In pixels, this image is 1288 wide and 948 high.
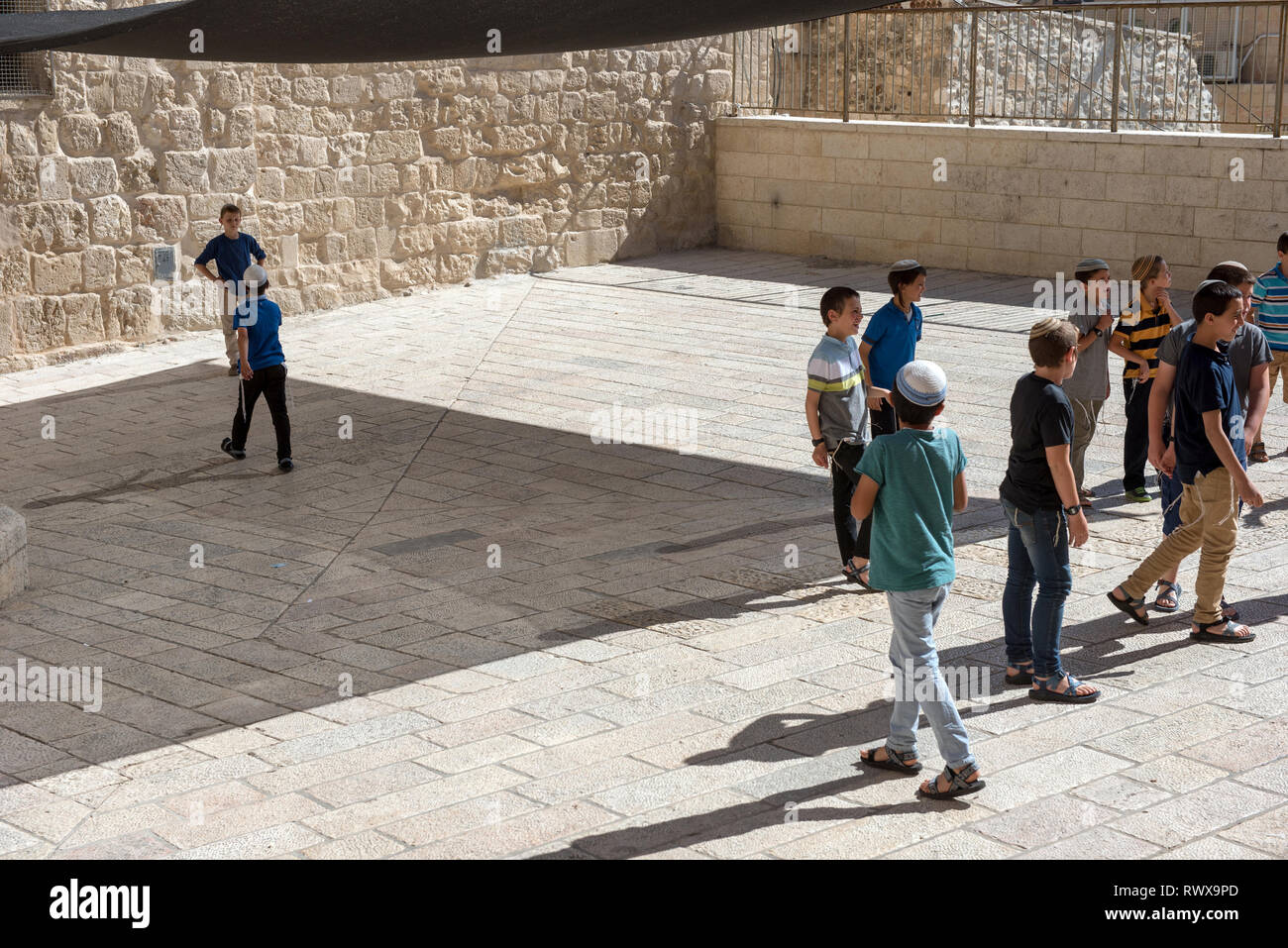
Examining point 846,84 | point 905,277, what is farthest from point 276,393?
point 846,84

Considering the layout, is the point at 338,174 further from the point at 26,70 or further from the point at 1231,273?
the point at 1231,273

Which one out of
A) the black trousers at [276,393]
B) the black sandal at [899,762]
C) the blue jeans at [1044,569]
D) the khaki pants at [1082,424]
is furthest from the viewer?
the black trousers at [276,393]

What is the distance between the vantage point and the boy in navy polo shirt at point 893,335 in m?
7.26

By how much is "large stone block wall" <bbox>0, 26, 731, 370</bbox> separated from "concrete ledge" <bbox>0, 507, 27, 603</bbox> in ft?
19.5

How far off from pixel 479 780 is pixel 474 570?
102 inches

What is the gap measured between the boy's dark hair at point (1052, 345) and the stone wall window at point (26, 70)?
10.00 metres

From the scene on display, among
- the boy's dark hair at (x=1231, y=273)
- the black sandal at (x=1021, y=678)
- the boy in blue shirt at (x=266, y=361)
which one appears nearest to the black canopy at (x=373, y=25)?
the boy in blue shirt at (x=266, y=361)

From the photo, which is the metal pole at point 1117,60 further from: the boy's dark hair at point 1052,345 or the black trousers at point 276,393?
the boy's dark hair at point 1052,345

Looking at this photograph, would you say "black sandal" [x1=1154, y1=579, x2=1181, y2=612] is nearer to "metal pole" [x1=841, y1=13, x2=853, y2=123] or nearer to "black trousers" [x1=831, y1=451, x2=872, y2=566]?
"black trousers" [x1=831, y1=451, x2=872, y2=566]

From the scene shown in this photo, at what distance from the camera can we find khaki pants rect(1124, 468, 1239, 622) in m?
6.23

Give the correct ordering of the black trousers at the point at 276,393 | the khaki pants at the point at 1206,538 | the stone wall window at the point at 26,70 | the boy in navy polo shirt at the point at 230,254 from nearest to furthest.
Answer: the khaki pants at the point at 1206,538 < the black trousers at the point at 276,393 < the boy in navy polo shirt at the point at 230,254 < the stone wall window at the point at 26,70

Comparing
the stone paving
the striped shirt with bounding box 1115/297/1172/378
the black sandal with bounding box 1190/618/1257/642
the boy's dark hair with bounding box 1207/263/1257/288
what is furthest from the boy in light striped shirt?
the black sandal with bounding box 1190/618/1257/642

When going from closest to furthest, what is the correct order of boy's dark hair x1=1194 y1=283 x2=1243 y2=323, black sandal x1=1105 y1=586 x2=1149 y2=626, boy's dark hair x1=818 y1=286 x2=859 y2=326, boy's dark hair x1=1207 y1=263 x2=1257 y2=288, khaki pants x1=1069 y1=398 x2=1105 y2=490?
1. boy's dark hair x1=1194 y1=283 x2=1243 y2=323
2. black sandal x1=1105 y1=586 x2=1149 y2=626
3. boy's dark hair x1=818 y1=286 x2=859 y2=326
4. boy's dark hair x1=1207 y1=263 x2=1257 y2=288
5. khaki pants x1=1069 y1=398 x2=1105 y2=490

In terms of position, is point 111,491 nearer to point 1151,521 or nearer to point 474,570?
point 474,570
